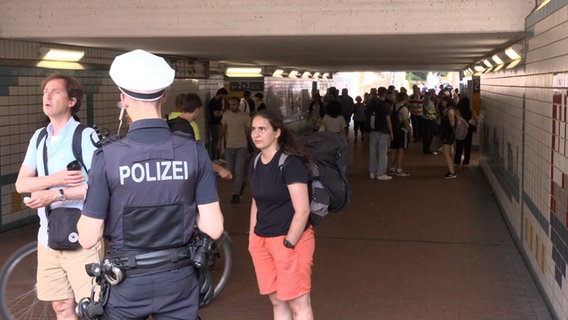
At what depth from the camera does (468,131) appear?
599 inches

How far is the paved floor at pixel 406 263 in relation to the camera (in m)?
5.79

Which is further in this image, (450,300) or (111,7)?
(111,7)

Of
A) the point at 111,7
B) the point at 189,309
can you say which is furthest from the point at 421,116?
the point at 189,309

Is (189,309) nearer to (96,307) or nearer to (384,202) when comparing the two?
(96,307)

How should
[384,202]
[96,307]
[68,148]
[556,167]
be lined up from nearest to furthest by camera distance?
[96,307]
[68,148]
[556,167]
[384,202]

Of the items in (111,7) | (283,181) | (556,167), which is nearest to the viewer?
(283,181)

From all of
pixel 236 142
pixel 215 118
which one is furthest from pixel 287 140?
pixel 215 118

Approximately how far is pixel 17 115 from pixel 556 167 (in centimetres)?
643

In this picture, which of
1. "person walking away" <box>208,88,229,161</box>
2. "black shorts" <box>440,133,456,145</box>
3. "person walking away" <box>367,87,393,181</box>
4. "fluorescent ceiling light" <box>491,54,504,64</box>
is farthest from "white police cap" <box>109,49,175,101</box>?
"person walking away" <box>208,88,229,161</box>

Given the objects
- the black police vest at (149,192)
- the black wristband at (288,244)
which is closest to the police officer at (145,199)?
the black police vest at (149,192)

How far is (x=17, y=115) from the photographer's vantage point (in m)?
8.91

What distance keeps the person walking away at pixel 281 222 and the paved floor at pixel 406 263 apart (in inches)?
51.3

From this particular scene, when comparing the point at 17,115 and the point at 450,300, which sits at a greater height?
the point at 17,115

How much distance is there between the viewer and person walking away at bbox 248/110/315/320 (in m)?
4.25
